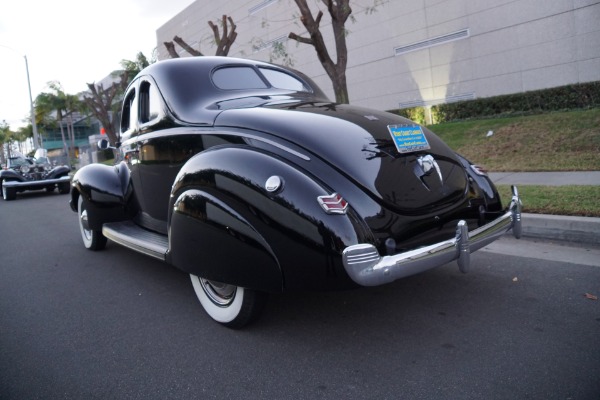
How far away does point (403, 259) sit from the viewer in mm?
2480

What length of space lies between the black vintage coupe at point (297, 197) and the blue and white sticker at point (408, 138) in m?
0.01

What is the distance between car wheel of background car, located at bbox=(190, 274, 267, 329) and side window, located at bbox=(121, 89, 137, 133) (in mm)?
2110

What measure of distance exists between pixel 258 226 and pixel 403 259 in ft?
2.72

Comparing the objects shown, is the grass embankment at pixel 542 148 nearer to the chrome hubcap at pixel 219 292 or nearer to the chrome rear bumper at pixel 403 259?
the chrome rear bumper at pixel 403 259

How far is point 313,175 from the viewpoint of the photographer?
107 inches

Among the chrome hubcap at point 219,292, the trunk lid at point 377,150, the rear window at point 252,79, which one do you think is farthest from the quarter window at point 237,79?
the chrome hubcap at point 219,292

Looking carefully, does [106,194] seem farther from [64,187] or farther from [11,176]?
[11,176]

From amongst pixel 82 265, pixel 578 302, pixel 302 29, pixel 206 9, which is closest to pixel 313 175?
pixel 578 302

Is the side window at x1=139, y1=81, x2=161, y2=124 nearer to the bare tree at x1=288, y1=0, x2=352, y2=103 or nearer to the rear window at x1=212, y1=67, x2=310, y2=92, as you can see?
the rear window at x1=212, y1=67, x2=310, y2=92

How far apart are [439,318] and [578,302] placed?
0.98 metres

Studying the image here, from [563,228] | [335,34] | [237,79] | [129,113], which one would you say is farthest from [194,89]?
[335,34]

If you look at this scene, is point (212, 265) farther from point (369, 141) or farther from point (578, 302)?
point (578, 302)

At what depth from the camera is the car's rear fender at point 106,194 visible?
187 inches

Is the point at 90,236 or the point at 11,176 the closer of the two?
the point at 90,236
